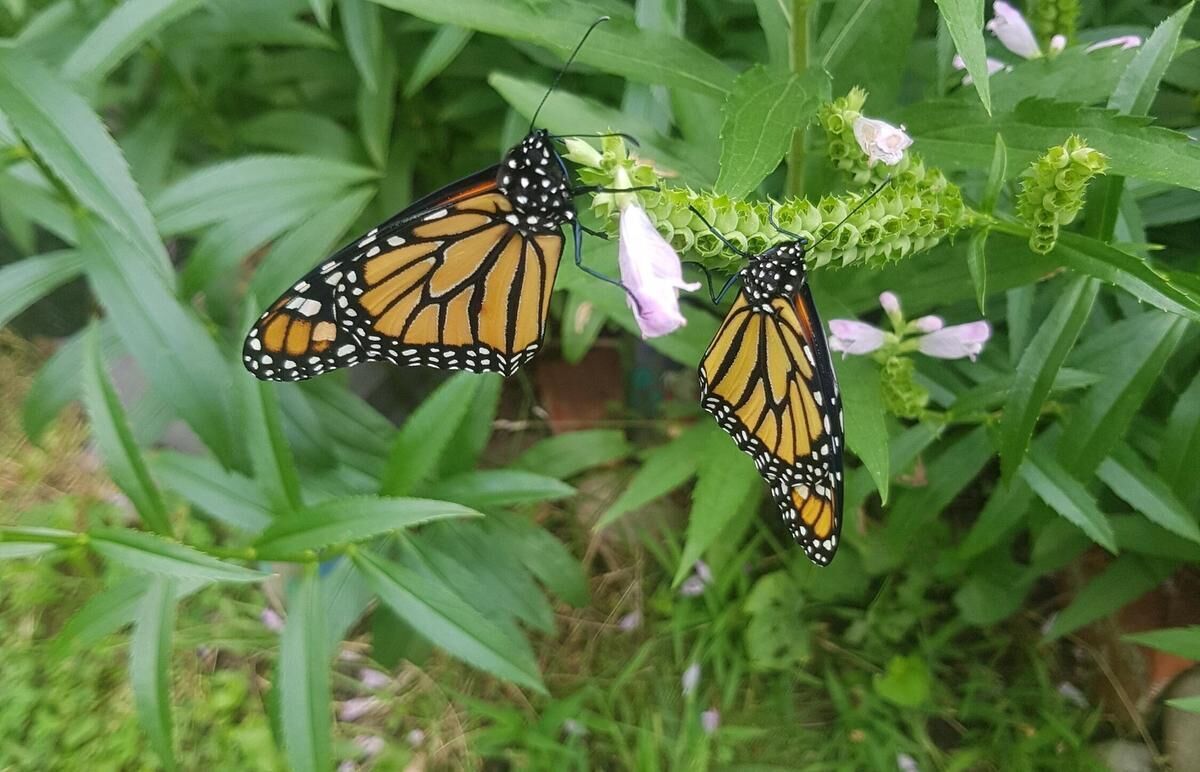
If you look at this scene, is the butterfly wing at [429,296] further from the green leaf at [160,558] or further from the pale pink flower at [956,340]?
the pale pink flower at [956,340]

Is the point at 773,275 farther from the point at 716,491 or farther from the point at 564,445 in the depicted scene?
the point at 564,445

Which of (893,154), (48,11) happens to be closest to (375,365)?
(48,11)

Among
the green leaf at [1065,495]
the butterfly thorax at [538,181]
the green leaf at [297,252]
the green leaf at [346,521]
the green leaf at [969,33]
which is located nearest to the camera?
the green leaf at [969,33]

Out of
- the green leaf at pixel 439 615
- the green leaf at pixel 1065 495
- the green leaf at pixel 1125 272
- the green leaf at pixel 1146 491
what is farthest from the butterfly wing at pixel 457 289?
the green leaf at pixel 1146 491

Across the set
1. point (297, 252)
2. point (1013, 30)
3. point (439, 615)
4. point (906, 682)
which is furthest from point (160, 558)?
point (906, 682)

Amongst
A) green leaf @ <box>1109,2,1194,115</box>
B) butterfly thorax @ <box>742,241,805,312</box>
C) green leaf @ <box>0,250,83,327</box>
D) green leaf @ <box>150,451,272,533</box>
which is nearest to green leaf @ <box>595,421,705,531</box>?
butterfly thorax @ <box>742,241,805,312</box>
